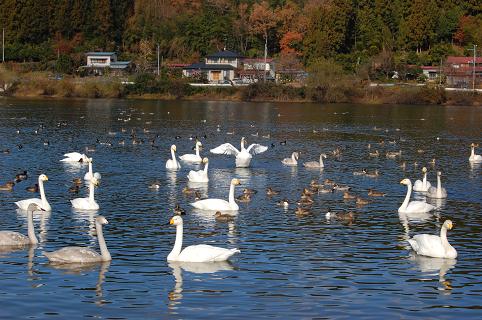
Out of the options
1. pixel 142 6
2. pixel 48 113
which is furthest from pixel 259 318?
pixel 142 6

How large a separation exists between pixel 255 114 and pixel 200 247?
61.7 meters

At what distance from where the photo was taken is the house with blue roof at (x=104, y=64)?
421 feet

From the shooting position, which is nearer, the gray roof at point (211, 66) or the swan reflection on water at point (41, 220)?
the swan reflection on water at point (41, 220)

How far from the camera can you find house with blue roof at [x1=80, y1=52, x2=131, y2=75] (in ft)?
421

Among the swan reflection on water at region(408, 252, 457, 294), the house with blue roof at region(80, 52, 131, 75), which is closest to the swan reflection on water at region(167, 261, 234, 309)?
the swan reflection on water at region(408, 252, 457, 294)

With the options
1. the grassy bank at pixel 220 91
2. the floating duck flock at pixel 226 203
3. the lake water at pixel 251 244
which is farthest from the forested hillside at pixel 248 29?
the floating duck flock at pixel 226 203

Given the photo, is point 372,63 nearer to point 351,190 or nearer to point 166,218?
point 351,190

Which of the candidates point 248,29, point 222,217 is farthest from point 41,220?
point 248,29

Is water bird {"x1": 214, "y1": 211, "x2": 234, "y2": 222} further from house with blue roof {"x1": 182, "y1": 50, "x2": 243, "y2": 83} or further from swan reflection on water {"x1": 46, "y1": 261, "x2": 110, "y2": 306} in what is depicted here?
house with blue roof {"x1": 182, "y1": 50, "x2": 243, "y2": 83}

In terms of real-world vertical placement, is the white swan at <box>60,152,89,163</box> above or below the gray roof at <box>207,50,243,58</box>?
below

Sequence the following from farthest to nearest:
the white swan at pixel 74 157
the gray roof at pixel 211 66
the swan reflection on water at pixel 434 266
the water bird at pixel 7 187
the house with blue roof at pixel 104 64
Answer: the house with blue roof at pixel 104 64, the gray roof at pixel 211 66, the white swan at pixel 74 157, the water bird at pixel 7 187, the swan reflection on water at pixel 434 266

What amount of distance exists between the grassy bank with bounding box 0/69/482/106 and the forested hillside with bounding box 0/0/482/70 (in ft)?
29.5

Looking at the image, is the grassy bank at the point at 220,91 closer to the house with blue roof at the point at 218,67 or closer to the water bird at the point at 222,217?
the house with blue roof at the point at 218,67

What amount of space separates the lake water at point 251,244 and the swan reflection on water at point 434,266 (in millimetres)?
43
